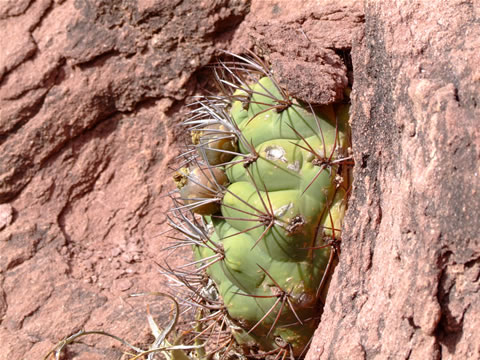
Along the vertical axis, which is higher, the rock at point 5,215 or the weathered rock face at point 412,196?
the weathered rock face at point 412,196

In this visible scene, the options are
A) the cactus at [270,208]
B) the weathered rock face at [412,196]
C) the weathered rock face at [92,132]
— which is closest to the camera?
the weathered rock face at [412,196]

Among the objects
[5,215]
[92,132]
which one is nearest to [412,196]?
[92,132]

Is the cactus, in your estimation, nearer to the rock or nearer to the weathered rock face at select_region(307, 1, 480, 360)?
the weathered rock face at select_region(307, 1, 480, 360)

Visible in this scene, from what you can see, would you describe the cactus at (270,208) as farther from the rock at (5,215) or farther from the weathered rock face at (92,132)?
the rock at (5,215)

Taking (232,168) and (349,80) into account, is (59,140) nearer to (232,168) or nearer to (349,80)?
(232,168)

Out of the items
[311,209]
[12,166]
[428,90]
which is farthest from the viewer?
[12,166]

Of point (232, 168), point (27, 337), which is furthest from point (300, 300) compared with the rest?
point (27, 337)

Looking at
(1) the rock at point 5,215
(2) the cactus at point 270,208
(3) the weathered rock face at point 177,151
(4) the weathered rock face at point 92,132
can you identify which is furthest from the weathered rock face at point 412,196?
(1) the rock at point 5,215
